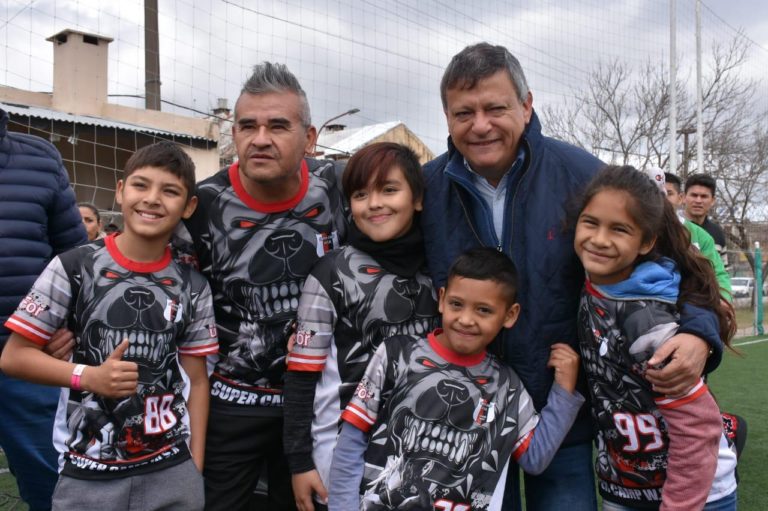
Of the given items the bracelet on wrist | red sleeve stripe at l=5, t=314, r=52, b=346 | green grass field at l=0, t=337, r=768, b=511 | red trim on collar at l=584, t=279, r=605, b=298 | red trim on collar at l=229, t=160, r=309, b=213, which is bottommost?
green grass field at l=0, t=337, r=768, b=511

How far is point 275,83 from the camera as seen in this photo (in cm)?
269

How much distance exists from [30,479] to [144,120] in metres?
13.9

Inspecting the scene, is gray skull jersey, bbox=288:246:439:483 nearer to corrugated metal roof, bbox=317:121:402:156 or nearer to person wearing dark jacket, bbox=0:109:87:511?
person wearing dark jacket, bbox=0:109:87:511

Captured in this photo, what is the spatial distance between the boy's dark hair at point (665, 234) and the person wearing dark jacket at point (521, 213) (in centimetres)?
17

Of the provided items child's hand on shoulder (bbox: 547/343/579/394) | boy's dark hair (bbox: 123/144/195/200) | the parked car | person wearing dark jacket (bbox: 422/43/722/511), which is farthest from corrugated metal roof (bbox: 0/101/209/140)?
the parked car

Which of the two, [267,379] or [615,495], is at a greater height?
[267,379]

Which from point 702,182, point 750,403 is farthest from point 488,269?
point 750,403

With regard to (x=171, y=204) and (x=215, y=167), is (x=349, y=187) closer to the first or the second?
(x=171, y=204)

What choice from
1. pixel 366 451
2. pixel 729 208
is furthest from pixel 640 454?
pixel 729 208

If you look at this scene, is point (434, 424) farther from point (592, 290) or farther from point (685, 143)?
point (685, 143)

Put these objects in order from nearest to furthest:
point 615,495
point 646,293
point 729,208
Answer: point 646,293
point 615,495
point 729,208

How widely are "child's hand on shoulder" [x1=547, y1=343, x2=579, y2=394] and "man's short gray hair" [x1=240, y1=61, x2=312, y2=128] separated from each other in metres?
1.25

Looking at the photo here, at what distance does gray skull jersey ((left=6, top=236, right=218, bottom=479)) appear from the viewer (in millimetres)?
2336

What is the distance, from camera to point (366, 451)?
232 cm
